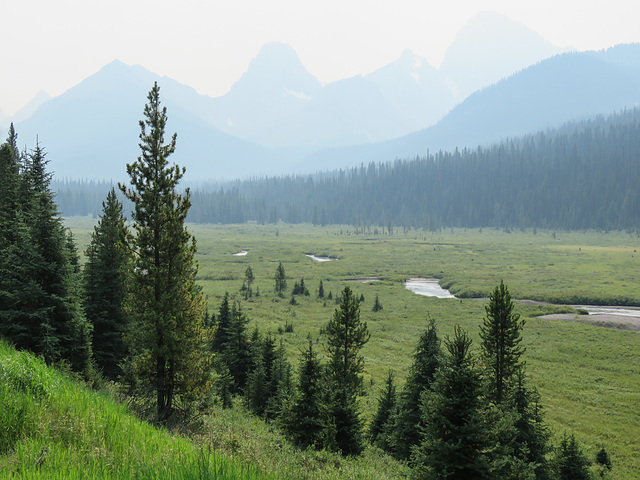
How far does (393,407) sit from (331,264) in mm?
79920

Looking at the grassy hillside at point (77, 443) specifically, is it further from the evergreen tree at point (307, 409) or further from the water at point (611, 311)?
the water at point (611, 311)

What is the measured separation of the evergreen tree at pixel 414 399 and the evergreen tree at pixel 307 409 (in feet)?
16.4

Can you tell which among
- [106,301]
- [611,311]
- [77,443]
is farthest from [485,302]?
[77,443]

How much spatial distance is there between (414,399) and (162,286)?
47.2 ft

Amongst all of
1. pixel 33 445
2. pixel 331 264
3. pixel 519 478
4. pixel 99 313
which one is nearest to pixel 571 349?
pixel 519 478

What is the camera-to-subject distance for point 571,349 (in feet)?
146

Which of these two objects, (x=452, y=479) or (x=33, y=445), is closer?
(x=33, y=445)

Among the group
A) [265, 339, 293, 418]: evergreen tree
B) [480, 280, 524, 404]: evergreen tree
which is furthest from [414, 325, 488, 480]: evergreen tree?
[265, 339, 293, 418]: evergreen tree

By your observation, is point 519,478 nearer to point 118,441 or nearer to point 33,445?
point 118,441

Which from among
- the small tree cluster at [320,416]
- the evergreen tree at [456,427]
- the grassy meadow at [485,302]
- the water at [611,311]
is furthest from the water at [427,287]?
the evergreen tree at [456,427]

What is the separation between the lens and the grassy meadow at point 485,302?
30.9 metres

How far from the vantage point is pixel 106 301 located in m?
27.2

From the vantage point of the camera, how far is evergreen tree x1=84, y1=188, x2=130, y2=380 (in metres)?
26.6

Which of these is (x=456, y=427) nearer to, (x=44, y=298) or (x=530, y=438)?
(x=530, y=438)
